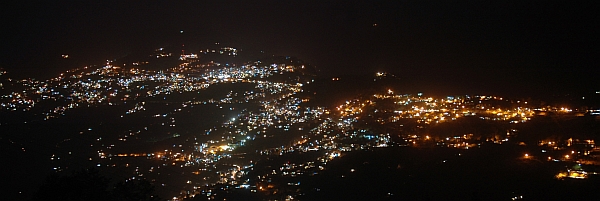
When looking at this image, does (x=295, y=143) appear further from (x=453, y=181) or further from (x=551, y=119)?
(x=551, y=119)

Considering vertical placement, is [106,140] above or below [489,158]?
above

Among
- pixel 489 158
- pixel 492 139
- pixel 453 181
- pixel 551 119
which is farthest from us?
pixel 551 119

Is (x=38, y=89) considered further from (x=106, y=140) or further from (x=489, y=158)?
(x=489, y=158)

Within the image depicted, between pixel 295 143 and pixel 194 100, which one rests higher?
pixel 194 100

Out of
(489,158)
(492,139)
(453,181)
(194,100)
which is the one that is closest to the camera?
(453,181)

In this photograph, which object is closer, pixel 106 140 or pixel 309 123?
pixel 106 140

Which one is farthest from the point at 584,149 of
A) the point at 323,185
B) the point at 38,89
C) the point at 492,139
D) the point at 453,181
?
the point at 38,89

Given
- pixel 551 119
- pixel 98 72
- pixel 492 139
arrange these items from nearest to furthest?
1. pixel 492 139
2. pixel 551 119
3. pixel 98 72

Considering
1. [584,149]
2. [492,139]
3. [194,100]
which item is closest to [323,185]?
[492,139]

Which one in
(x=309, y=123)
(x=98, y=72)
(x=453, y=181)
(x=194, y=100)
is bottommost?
(x=453, y=181)

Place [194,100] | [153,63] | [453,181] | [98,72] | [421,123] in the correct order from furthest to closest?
[153,63] < [98,72] < [194,100] < [421,123] < [453,181]
